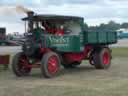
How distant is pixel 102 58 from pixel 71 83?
4.95 metres

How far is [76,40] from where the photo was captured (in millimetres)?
18109

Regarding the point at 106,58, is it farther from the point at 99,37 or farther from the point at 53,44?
the point at 53,44

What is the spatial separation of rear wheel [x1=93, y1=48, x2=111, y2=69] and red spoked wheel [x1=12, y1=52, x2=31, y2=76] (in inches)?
126

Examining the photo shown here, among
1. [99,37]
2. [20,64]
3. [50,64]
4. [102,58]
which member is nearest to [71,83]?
[50,64]

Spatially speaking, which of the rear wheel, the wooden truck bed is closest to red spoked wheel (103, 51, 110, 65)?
the rear wheel

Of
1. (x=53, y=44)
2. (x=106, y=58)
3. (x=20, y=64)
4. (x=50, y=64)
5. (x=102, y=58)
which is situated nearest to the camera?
(x=50, y=64)

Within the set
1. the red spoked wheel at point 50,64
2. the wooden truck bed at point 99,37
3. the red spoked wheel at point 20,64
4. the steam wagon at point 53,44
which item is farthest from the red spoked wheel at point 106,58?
the red spoked wheel at point 20,64

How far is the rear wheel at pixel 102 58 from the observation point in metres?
19.6

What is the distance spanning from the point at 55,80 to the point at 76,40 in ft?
8.56

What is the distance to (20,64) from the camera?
1792 cm

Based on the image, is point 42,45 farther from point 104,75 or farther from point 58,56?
point 104,75

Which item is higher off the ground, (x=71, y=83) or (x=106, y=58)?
(x=106, y=58)

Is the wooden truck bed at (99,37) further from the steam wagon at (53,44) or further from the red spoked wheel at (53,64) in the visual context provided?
the red spoked wheel at (53,64)

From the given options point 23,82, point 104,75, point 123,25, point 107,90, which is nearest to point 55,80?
point 23,82
